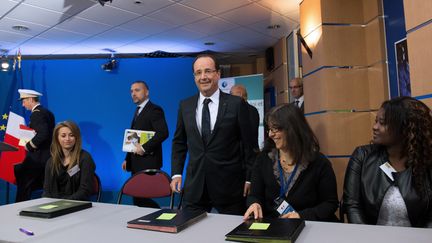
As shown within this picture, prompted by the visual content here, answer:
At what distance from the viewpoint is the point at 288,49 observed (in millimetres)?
5324

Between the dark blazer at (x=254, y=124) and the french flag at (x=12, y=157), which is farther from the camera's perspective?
the french flag at (x=12, y=157)

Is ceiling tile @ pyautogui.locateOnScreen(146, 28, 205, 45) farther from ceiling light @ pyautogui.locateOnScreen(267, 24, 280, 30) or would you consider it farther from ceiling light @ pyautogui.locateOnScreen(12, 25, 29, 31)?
ceiling light @ pyautogui.locateOnScreen(12, 25, 29, 31)

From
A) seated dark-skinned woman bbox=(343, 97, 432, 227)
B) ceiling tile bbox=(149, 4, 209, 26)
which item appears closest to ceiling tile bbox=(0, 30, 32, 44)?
ceiling tile bbox=(149, 4, 209, 26)

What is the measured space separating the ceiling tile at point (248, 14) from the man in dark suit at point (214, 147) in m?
2.36

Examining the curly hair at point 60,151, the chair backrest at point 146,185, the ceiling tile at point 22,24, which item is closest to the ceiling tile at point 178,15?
the ceiling tile at point 22,24

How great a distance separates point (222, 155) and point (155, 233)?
0.82 metres

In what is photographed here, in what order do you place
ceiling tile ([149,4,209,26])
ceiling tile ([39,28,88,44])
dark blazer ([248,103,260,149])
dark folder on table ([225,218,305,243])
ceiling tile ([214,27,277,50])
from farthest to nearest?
1. ceiling tile ([214,27,277,50])
2. ceiling tile ([39,28,88,44])
3. ceiling tile ([149,4,209,26])
4. dark blazer ([248,103,260,149])
5. dark folder on table ([225,218,305,243])

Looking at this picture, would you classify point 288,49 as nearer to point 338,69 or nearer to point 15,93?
point 338,69

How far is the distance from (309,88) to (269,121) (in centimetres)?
197

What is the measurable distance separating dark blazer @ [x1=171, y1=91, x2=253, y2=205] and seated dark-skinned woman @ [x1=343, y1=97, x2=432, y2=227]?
625mm

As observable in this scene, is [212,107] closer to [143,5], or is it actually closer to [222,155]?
[222,155]

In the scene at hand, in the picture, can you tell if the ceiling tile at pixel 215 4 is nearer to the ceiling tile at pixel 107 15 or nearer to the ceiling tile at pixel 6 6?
the ceiling tile at pixel 107 15

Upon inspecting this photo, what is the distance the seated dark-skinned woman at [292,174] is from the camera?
165 cm

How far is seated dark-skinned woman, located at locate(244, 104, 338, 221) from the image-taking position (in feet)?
5.42
